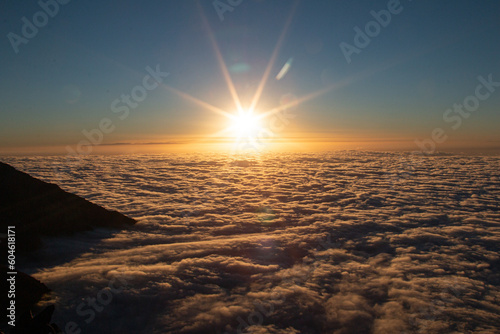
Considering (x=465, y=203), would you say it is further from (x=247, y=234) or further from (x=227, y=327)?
(x=227, y=327)

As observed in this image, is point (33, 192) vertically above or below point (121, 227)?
above

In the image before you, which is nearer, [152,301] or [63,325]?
[63,325]

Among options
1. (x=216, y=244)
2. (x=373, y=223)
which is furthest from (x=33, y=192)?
(x=373, y=223)

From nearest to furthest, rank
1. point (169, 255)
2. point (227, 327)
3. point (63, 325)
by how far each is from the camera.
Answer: point (63, 325) → point (227, 327) → point (169, 255)

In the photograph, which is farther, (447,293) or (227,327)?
(447,293)

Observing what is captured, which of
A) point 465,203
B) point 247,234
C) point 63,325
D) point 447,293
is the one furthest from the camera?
point 465,203

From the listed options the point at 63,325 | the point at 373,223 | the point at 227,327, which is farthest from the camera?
the point at 373,223

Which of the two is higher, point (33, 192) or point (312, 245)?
point (33, 192)

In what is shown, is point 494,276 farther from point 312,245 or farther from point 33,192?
point 33,192

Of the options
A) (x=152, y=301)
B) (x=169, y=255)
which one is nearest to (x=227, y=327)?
(x=152, y=301)
